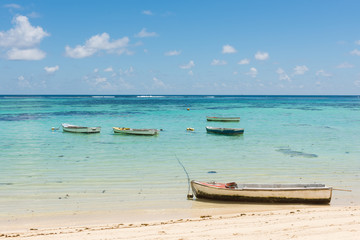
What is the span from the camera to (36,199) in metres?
13.0

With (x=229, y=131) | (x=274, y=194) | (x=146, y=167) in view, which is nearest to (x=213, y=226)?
(x=274, y=194)

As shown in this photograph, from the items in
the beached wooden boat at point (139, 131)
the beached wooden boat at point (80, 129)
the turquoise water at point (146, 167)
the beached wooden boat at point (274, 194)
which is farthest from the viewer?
the beached wooden boat at point (80, 129)

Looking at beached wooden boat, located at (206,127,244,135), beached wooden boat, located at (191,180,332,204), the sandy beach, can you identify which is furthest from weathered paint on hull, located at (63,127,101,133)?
beached wooden boat, located at (191,180,332,204)

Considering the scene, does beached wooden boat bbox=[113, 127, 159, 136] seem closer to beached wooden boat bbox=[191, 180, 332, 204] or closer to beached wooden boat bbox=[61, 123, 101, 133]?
beached wooden boat bbox=[61, 123, 101, 133]

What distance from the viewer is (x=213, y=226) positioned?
947 cm

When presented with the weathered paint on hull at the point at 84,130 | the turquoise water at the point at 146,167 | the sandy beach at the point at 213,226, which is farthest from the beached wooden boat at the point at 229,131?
the sandy beach at the point at 213,226

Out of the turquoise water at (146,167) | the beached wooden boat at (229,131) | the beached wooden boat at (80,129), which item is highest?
the beached wooden boat at (229,131)

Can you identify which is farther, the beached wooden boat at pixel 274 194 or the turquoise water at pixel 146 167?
the turquoise water at pixel 146 167

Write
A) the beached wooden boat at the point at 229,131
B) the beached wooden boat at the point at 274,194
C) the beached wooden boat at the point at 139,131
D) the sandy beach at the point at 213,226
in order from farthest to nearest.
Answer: the beached wooden boat at the point at 229,131
the beached wooden boat at the point at 139,131
the beached wooden boat at the point at 274,194
the sandy beach at the point at 213,226

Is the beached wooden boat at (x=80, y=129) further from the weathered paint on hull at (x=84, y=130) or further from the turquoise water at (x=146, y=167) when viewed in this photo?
the turquoise water at (x=146, y=167)

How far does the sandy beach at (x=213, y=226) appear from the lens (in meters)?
8.62

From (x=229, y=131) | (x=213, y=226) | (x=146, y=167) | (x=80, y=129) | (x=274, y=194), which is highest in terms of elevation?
(x=229, y=131)

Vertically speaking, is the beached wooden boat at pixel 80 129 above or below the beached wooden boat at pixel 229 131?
below

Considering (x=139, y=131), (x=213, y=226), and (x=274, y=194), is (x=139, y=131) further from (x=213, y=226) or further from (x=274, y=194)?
(x=213, y=226)
